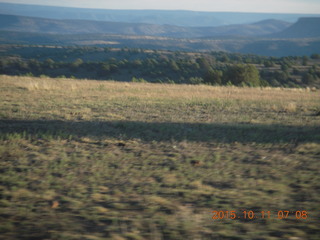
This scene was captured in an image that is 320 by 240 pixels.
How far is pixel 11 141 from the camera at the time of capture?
750 cm

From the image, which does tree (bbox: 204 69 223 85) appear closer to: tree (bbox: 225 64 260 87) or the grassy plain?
tree (bbox: 225 64 260 87)

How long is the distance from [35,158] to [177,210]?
3.60m

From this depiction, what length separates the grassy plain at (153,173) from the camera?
13.1 feet

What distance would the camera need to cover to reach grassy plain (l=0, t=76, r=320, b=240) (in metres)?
4.00
